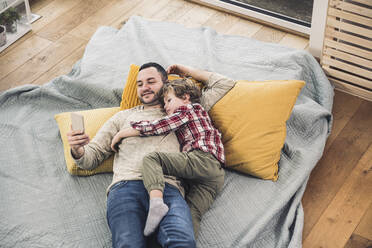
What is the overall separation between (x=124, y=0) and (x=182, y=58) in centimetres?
101

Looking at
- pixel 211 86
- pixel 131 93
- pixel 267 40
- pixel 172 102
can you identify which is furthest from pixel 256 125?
pixel 267 40

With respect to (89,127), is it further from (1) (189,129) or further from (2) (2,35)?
(2) (2,35)

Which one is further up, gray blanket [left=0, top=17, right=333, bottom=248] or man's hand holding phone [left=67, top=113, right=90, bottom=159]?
man's hand holding phone [left=67, top=113, right=90, bottom=159]

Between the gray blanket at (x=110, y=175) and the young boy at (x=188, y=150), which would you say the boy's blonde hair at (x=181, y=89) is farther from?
the gray blanket at (x=110, y=175)

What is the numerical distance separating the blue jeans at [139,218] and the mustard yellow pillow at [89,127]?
231 millimetres

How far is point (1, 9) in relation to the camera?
9.32ft

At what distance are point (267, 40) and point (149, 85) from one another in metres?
1.19

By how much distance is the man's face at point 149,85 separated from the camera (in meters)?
2.03

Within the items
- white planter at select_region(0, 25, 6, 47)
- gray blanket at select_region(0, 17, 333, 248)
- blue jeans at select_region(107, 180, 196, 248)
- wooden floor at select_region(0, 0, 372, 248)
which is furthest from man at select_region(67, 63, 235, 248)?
white planter at select_region(0, 25, 6, 47)

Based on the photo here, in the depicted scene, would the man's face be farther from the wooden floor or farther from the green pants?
the wooden floor

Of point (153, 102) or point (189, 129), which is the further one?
point (153, 102)

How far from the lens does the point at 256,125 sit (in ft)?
6.74

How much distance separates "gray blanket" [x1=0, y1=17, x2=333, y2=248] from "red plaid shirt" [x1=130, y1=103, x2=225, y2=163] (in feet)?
0.73

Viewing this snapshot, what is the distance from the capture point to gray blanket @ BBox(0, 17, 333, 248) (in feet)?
6.22
